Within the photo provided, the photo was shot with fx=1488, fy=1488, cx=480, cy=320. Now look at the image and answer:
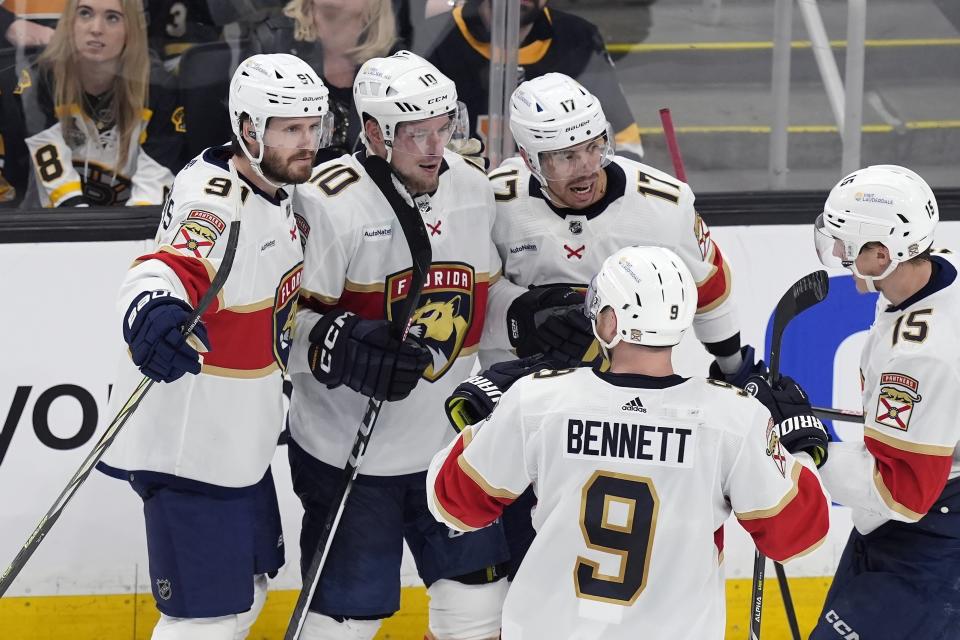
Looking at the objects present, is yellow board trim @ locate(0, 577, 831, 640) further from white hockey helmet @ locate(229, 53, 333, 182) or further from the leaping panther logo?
white hockey helmet @ locate(229, 53, 333, 182)

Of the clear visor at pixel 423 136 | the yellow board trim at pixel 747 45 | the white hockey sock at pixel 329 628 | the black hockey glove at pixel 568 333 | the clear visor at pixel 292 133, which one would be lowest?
the white hockey sock at pixel 329 628

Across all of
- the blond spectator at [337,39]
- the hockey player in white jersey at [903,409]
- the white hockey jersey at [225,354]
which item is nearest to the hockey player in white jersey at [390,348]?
the white hockey jersey at [225,354]

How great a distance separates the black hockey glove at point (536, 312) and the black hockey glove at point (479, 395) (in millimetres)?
275

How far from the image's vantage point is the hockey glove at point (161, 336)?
255 centimetres

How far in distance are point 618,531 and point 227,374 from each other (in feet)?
3.07

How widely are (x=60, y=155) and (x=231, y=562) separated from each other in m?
1.24

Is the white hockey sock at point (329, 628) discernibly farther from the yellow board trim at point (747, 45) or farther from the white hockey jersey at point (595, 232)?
the yellow board trim at point (747, 45)

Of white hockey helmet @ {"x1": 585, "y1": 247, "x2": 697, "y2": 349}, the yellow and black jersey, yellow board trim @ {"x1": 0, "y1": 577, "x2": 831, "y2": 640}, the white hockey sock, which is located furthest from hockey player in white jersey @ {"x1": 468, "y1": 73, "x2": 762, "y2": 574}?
the yellow and black jersey

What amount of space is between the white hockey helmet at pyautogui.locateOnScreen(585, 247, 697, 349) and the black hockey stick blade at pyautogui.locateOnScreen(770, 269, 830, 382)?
0.55 meters

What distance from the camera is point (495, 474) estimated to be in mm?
2408

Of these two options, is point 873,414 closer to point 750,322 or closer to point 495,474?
point 495,474

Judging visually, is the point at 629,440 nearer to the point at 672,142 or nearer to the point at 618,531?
the point at 618,531

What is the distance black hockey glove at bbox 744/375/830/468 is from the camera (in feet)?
8.29

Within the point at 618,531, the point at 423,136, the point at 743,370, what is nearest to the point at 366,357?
the point at 423,136
